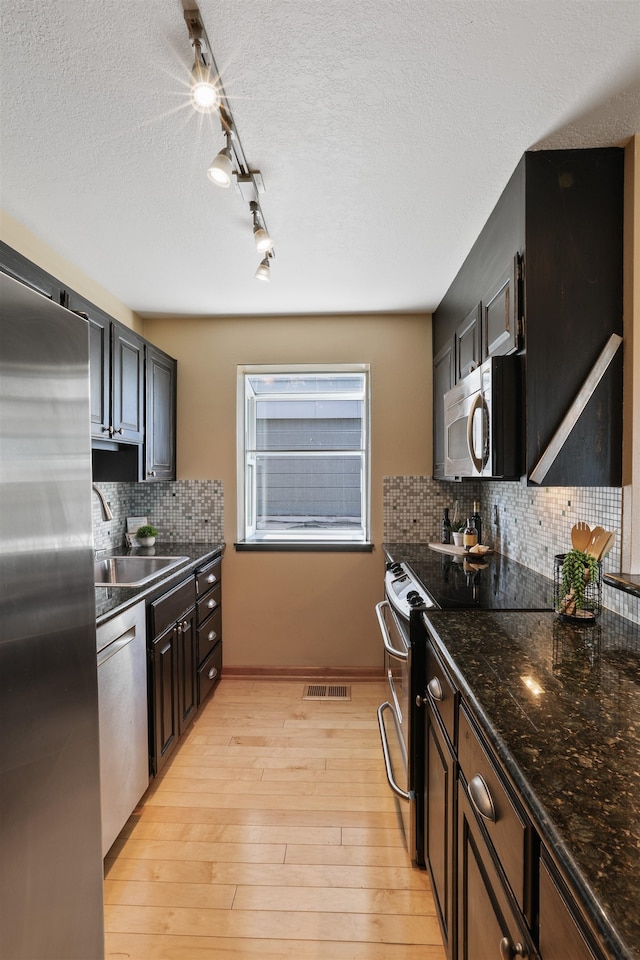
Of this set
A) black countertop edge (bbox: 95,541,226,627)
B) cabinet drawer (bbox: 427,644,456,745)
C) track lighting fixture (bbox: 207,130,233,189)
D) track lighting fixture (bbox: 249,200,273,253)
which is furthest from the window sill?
track lighting fixture (bbox: 207,130,233,189)

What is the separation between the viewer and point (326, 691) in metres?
3.13

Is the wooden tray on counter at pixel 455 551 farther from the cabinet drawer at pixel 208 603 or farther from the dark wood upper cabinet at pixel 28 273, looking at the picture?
the dark wood upper cabinet at pixel 28 273

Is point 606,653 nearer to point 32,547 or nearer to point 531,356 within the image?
point 531,356

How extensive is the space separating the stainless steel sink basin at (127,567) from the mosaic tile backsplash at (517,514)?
151 cm

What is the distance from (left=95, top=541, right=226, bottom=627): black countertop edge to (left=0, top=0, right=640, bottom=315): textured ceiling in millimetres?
1590

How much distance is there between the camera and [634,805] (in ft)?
2.31

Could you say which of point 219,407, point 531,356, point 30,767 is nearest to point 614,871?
point 30,767

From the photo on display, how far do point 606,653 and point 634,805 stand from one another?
677mm

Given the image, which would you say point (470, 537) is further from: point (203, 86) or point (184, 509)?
point (203, 86)

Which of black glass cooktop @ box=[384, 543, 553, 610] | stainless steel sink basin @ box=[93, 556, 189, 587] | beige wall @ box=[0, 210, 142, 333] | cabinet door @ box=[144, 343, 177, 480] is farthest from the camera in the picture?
cabinet door @ box=[144, 343, 177, 480]

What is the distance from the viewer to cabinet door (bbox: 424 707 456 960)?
4.17ft

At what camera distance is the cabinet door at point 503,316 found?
66.1 inches

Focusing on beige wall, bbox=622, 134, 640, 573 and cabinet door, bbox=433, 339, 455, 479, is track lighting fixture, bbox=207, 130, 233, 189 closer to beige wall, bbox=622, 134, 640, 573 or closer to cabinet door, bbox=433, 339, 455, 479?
beige wall, bbox=622, 134, 640, 573

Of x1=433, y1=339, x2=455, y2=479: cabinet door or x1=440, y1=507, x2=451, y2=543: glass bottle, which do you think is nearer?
x1=433, y1=339, x2=455, y2=479: cabinet door
